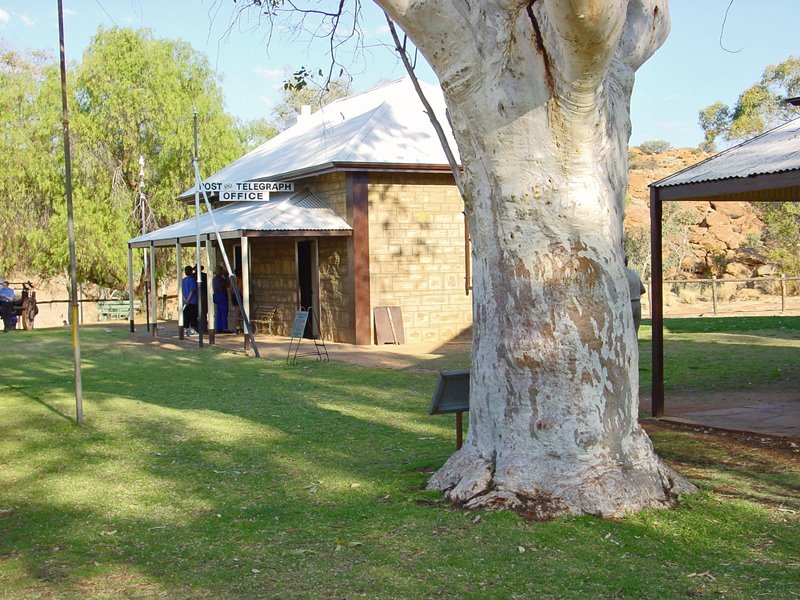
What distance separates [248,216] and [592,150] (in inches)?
554

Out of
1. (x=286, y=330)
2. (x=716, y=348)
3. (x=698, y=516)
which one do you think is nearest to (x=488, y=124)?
(x=698, y=516)

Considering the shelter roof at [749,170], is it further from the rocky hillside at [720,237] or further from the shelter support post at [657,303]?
the rocky hillside at [720,237]

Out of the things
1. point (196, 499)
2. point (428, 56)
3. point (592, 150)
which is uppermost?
point (428, 56)

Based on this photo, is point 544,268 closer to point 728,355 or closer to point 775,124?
point 728,355

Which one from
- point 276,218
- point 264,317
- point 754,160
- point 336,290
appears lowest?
point 264,317

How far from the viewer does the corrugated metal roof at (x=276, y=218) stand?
61.2 ft

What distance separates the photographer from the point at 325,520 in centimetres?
634

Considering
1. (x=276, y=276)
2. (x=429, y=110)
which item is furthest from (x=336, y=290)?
(x=429, y=110)

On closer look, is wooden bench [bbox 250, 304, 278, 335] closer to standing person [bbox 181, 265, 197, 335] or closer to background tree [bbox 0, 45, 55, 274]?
standing person [bbox 181, 265, 197, 335]

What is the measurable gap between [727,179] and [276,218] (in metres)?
11.5

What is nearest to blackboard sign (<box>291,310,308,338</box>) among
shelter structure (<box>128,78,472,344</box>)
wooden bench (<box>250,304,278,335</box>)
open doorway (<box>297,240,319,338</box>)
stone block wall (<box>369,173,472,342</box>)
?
shelter structure (<box>128,78,472,344</box>)

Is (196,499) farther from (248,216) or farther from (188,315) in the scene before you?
(188,315)

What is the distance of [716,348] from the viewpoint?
16812mm

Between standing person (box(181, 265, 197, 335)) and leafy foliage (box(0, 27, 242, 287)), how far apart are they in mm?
10084
